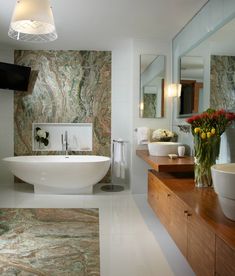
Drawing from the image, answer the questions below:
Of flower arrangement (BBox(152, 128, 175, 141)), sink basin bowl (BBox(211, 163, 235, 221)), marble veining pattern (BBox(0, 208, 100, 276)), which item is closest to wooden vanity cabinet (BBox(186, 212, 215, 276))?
sink basin bowl (BBox(211, 163, 235, 221))

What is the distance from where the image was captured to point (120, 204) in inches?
170

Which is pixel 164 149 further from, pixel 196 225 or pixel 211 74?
pixel 196 225

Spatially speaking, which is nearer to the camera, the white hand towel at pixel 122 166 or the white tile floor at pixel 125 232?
the white tile floor at pixel 125 232

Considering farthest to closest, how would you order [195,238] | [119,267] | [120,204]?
[120,204], [119,267], [195,238]

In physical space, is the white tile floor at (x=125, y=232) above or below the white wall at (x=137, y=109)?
below

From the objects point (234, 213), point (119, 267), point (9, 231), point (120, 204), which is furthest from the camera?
point (120, 204)

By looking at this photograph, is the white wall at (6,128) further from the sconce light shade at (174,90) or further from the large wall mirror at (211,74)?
the large wall mirror at (211,74)

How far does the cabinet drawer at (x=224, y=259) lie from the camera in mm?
1345

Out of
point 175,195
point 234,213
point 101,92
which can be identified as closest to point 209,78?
point 175,195

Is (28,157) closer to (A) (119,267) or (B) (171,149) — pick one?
(B) (171,149)

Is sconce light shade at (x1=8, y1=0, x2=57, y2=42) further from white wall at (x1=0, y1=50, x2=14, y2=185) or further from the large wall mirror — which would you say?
white wall at (x1=0, y1=50, x2=14, y2=185)

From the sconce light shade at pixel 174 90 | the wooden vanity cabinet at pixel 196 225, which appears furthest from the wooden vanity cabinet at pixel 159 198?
the sconce light shade at pixel 174 90

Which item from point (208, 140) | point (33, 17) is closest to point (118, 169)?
point (208, 140)

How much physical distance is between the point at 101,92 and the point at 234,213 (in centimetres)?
429
